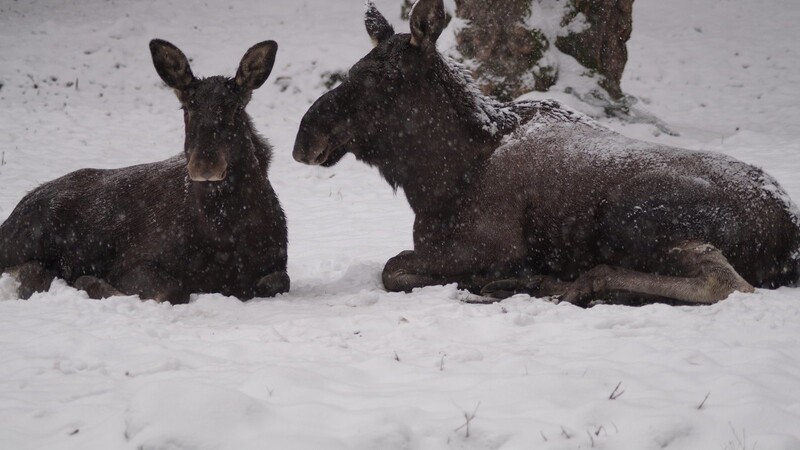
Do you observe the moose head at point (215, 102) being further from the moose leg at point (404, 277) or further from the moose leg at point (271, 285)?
the moose leg at point (404, 277)

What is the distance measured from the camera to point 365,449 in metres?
2.77

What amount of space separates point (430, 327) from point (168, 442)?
75.5 inches

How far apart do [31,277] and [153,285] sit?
4.52 feet

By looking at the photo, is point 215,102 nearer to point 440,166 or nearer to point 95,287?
point 95,287

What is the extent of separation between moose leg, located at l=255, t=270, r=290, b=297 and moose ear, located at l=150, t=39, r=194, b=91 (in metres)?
1.74

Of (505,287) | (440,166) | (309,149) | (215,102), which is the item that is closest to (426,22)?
(440,166)

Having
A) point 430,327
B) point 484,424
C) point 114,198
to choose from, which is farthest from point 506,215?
point 114,198

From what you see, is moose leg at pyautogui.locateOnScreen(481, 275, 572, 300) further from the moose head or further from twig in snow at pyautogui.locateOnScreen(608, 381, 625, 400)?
twig in snow at pyautogui.locateOnScreen(608, 381, 625, 400)

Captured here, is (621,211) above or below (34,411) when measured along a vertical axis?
above

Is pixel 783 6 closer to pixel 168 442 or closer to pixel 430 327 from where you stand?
pixel 430 327

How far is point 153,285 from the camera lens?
5.88 m

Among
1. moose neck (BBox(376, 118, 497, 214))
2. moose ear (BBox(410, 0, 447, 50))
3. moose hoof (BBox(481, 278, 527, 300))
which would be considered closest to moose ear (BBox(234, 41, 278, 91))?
moose ear (BBox(410, 0, 447, 50))

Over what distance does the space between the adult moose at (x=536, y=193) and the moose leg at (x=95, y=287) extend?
1.91 m

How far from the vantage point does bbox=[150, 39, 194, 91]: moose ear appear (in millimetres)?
6141
